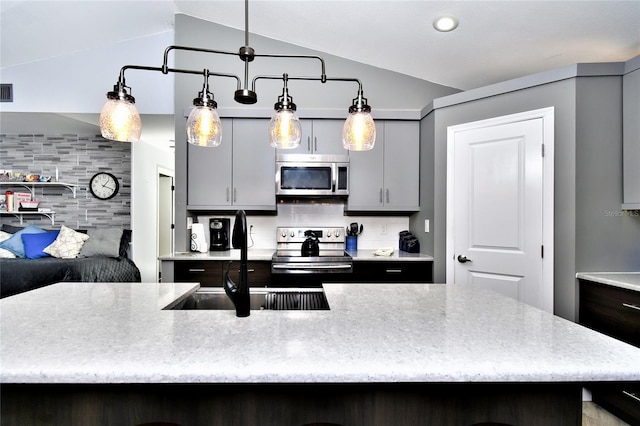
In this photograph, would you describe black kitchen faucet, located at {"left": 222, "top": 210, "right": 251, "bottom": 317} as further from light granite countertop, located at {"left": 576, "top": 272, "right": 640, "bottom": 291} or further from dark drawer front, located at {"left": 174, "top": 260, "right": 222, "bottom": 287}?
light granite countertop, located at {"left": 576, "top": 272, "right": 640, "bottom": 291}

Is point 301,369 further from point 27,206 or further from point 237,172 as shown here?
point 27,206

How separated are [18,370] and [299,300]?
107 centimetres

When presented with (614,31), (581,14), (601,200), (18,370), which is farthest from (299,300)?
(614,31)

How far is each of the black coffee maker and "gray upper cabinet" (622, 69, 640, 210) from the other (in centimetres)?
326

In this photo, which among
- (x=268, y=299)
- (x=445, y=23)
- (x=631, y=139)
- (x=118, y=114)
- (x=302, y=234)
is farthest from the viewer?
(x=302, y=234)

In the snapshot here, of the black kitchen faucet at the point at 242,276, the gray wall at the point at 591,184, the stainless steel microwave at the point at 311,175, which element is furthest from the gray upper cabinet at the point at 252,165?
the gray wall at the point at 591,184

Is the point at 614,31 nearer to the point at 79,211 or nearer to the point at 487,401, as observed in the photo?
the point at 487,401

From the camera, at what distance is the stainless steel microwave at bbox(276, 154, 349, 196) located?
9.73 feet

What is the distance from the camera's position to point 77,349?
833 millimetres

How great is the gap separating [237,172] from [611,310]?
9.92ft

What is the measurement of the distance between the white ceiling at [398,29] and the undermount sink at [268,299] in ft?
7.64

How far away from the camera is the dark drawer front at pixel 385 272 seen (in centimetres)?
275

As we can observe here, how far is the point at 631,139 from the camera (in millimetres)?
2104

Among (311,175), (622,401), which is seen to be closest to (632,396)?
(622,401)
